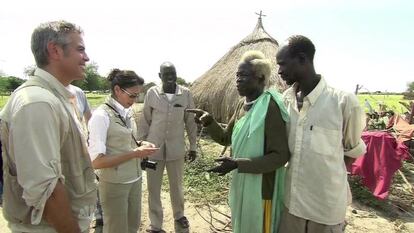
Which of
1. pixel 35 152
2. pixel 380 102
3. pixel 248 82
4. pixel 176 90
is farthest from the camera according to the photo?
pixel 380 102

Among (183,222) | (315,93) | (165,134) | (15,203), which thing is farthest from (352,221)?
(15,203)

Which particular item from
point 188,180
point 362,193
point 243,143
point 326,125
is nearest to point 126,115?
point 243,143

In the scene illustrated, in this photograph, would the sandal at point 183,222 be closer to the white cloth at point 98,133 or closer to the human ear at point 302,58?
the white cloth at point 98,133

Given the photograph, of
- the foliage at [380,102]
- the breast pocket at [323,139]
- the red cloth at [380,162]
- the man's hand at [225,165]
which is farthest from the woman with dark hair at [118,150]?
the red cloth at [380,162]

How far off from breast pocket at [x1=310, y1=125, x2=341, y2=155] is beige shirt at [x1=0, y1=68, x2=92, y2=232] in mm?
1526

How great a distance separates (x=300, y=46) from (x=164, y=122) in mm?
2511

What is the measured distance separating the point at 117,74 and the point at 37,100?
161cm

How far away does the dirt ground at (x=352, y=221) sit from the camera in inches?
181

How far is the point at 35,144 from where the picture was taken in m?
1.50

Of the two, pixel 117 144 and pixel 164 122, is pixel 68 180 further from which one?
pixel 164 122

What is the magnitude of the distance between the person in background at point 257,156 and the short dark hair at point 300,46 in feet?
0.93

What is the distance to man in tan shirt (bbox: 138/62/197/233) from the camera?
4383 mm

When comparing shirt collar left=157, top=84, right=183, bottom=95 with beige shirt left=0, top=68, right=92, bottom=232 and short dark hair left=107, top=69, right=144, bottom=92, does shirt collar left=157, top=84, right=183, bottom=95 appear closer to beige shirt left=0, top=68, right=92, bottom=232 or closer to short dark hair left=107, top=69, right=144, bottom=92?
short dark hair left=107, top=69, right=144, bottom=92

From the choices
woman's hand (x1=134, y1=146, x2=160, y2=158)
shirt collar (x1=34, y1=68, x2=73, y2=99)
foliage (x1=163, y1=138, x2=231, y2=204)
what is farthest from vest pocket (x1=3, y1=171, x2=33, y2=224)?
foliage (x1=163, y1=138, x2=231, y2=204)
